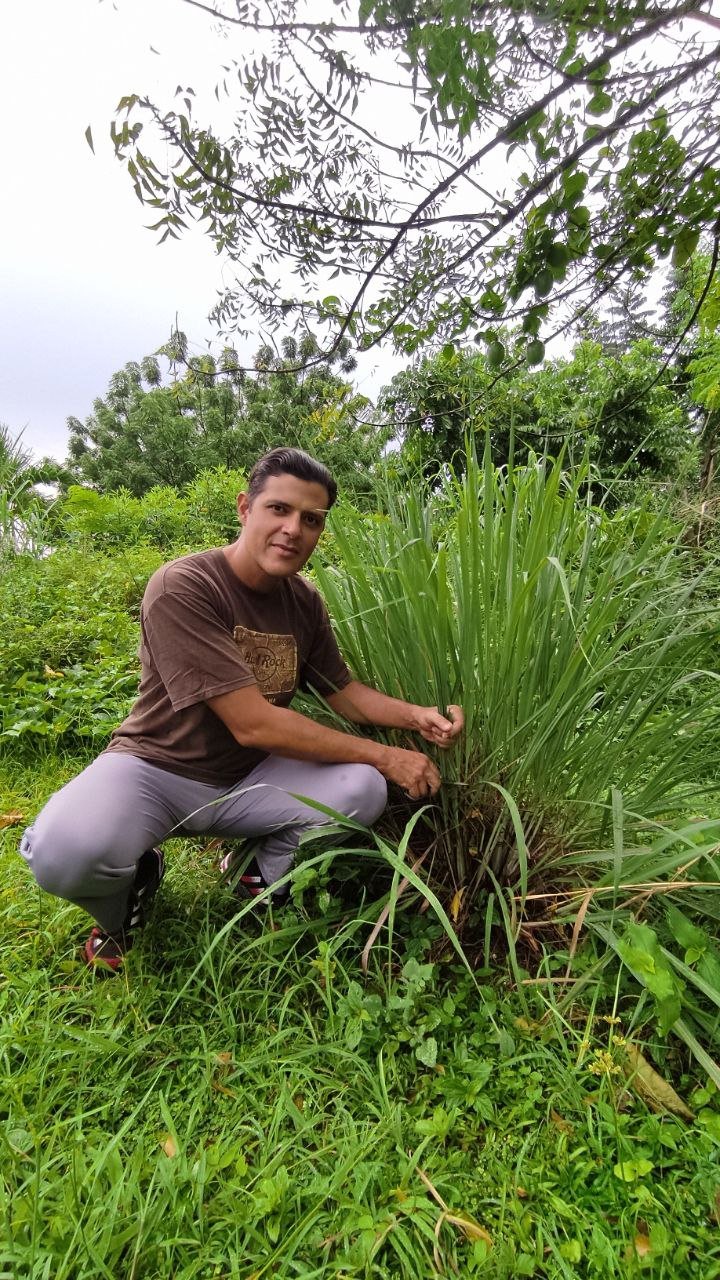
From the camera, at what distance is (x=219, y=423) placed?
1616cm

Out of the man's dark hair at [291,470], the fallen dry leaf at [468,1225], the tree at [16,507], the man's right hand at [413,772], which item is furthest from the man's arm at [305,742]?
the tree at [16,507]

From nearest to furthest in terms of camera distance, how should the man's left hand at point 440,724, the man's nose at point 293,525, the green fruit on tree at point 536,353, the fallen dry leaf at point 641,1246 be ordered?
the fallen dry leaf at point 641,1246
the green fruit on tree at point 536,353
the man's left hand at point 440,724
the man's nose at point 293,525

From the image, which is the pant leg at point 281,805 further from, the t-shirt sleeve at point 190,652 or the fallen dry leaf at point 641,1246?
the fallen dry leaf at point 641,1246

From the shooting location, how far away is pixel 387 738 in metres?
1.67

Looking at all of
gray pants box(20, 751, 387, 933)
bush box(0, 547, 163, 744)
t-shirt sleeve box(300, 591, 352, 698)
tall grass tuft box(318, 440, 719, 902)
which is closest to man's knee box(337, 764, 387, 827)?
gray pants box(20, 751, 387, 933)

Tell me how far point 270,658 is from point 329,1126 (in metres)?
0.99

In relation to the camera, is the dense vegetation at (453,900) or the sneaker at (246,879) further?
the sneaker at (246,879)

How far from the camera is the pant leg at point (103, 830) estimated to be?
1.34 m

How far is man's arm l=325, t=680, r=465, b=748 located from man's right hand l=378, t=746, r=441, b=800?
0.19ft

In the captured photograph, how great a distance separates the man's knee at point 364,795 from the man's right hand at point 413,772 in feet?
0.12

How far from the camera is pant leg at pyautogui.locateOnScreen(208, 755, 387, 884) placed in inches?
58.6

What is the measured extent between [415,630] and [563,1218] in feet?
3.45

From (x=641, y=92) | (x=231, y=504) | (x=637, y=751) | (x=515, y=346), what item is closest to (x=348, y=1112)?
(x=637, y=751)

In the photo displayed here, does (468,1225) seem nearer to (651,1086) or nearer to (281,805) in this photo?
(651,1086)
